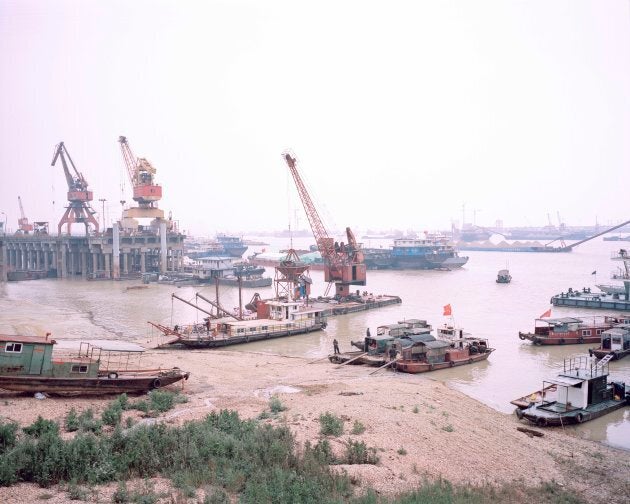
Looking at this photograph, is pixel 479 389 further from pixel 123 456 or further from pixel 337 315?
pixel 337 315

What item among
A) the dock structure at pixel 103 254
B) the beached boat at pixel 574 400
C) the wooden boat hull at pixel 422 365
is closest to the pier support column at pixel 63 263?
the dock structure at pixel 103 254

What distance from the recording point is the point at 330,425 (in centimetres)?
1602

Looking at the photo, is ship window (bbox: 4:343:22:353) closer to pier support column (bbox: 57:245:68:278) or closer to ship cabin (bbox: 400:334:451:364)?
ship cabin (bbox: 400:334:451:364)

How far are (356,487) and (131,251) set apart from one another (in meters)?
75.6

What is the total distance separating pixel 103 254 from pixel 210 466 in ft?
238

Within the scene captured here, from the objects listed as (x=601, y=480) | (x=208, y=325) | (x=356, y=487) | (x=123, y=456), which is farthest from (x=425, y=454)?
(x=208, y=325)

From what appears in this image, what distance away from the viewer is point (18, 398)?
61.1 feet

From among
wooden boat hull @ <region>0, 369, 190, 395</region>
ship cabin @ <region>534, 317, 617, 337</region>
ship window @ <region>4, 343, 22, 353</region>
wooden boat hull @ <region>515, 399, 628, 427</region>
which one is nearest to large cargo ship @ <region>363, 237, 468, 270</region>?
ship cabin @ <region>534, 317, 617, 337</region>

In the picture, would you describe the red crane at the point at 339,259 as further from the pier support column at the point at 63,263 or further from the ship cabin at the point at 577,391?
the pier support column at the point at 63,263

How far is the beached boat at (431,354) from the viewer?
91.4 feet

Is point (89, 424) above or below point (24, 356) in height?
below

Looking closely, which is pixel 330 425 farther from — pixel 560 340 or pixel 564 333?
pixel 564 333

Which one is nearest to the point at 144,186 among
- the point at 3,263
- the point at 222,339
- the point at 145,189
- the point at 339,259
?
the point at 145,189

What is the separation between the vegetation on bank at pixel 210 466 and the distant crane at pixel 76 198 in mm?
82414
